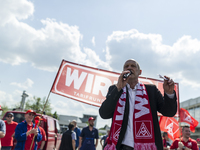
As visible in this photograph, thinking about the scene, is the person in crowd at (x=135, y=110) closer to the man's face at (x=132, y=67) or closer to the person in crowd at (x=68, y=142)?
the man's face at (x=132, y=67)

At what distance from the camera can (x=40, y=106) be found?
4475 cm

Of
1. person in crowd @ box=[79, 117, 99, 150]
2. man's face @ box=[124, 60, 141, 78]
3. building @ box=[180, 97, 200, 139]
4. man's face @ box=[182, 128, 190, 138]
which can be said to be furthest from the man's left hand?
building @ box=[180, 97, 200, 139]

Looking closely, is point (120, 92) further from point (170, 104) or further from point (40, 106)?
point (40, 106)

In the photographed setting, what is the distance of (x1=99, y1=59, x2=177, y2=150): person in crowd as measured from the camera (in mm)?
1984

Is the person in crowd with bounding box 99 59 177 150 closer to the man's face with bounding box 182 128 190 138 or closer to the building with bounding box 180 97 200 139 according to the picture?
the man's face with bounding box 182 128 190 138

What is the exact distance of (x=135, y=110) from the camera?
2117mm

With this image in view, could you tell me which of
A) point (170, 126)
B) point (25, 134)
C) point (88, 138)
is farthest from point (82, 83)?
point (170, 126)

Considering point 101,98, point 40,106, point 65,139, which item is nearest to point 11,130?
point 65,139

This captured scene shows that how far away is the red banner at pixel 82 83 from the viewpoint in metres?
6.52

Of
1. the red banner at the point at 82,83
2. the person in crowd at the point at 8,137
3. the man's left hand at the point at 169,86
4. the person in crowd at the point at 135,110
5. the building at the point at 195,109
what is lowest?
the person in crowd at the point at 8,137

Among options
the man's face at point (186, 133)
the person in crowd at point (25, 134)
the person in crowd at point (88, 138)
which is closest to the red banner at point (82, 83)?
the person in crowd at point (25, 134)

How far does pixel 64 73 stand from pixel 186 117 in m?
4.78

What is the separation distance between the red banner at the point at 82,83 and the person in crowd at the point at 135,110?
4381mm

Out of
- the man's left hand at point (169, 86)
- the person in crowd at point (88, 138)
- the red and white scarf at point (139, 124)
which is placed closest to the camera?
the red and white scarf at point (139, 124)
